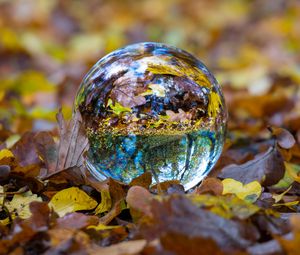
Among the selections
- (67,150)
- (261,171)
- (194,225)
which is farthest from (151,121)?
(194,225)

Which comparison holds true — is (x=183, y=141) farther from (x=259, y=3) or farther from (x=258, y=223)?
(x=259, y=3)

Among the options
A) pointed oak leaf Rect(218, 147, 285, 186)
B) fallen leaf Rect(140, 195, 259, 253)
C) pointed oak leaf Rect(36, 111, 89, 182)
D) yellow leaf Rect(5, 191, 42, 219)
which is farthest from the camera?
pointed oak leaf Rect(218, 147, 285, 186)

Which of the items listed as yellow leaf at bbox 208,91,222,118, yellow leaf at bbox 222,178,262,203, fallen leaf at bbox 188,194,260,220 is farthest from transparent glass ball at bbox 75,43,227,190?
fallen leaf at bbox 188,194,260,220

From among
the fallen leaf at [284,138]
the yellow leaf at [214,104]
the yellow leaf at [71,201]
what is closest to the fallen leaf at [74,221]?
the yellow leaf at [71,201]

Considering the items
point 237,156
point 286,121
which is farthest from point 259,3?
point 237,156

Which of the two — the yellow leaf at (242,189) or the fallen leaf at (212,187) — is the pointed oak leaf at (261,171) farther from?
the fallen leaf at (212,187)

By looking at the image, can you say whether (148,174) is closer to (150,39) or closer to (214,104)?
(214,104)

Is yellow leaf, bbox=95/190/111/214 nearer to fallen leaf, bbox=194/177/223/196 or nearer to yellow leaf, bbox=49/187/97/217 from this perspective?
yellow leaf, bbox=49/187/97/217
